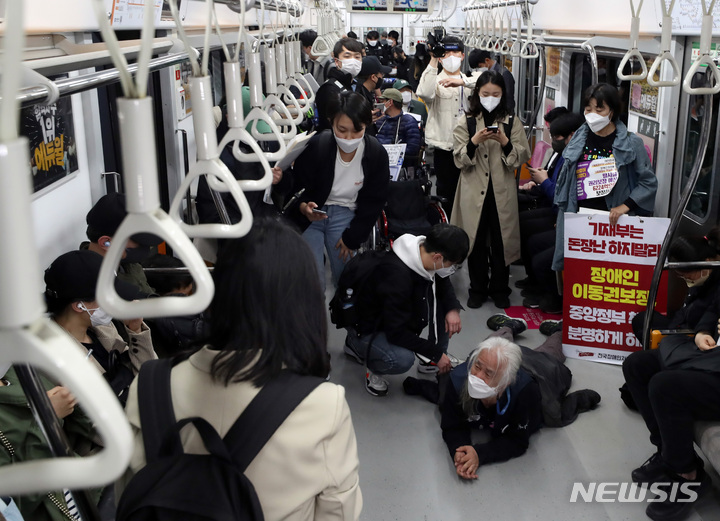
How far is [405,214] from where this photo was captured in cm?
591

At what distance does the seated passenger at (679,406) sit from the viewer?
3.22 meters

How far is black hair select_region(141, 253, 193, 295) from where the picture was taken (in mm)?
3590

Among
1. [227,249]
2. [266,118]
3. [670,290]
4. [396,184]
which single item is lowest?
[670,290]

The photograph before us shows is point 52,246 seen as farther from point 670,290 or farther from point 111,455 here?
point 670,290

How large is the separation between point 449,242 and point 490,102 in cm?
181

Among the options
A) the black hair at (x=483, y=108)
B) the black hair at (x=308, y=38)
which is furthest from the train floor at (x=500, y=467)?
the black hair at (x=308, y=38)

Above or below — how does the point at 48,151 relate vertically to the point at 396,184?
above

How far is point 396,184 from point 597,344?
6.52 ft

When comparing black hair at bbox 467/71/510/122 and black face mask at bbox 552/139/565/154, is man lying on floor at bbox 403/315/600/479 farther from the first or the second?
black face mask at bbox 552/139/565/154

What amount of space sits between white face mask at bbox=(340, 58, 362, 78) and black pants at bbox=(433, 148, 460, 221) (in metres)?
1.03

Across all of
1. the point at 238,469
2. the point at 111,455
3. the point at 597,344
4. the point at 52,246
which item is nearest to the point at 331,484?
the point at 238,469

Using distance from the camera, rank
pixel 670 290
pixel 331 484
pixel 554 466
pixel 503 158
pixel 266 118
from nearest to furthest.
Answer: pixel 331 484, pixel 266 118, pixel 554 466, pixel 670 290, pixel 503 158

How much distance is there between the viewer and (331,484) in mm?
1635

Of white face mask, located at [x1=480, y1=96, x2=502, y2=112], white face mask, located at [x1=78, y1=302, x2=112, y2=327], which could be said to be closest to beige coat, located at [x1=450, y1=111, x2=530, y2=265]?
white face mask, located at [x1=480, y1=96, x2=502, y2=112]
